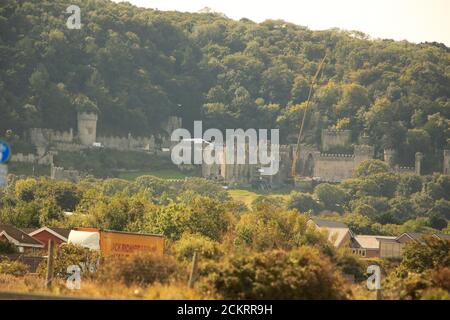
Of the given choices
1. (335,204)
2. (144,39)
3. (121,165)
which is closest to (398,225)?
(335,204)

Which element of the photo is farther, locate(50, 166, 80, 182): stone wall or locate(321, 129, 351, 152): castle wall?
locate(321, 129, 351, 152): castle wall

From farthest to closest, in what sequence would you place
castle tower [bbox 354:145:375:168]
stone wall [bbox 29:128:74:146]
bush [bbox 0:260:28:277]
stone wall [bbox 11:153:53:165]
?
1. castle tower [bbox 354:145:375:168]
2. stone wall [bbox 29:128:74:146]
3. stone wall [bbox 11:153:53:165]
4. bush [bbox 0:260:28:277]

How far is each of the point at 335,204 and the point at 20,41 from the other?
37.3m

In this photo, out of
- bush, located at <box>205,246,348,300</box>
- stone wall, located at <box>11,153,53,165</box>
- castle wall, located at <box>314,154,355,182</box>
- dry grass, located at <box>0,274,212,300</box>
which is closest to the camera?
dry grass, located at <box>0,274,212,300</box>

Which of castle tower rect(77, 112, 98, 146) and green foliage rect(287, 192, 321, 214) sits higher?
castle tower rect(77, 112, 98, 146)

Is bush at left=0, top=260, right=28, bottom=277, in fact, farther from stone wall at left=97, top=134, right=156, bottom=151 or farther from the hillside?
stone wall at left=97, top=134, right=156, bottom=151

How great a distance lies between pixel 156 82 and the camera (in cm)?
16362

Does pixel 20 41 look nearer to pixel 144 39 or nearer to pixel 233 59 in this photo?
pixel 144 39

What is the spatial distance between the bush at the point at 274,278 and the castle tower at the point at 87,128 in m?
107

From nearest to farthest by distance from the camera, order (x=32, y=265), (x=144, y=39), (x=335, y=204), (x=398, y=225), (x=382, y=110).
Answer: (x=32, y=265) < (x=398, y=225) < (x=335, y=204) < (x=382, y=110) < (x=144, y=39)

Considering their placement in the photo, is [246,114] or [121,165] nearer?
[121,165]

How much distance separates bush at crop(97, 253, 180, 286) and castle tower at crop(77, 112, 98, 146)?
10361 cm

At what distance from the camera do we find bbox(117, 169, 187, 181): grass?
124325 millimetres

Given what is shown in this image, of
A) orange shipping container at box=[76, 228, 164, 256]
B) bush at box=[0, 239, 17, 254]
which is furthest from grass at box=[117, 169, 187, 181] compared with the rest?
orange shipping container at box=[76, 228, 164, 256]
